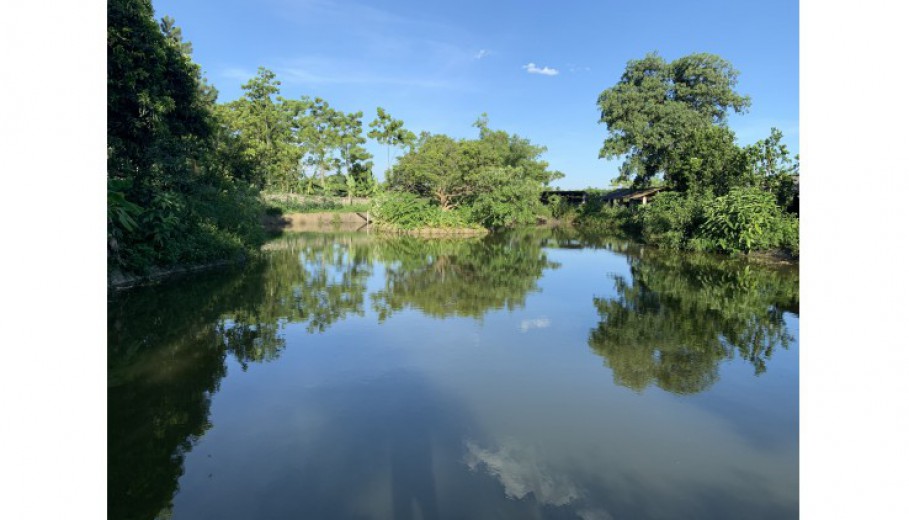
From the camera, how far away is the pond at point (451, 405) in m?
4.09

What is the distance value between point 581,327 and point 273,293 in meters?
7.94

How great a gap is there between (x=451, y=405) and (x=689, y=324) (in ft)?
19.8

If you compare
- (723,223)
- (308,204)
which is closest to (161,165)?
(723,223)

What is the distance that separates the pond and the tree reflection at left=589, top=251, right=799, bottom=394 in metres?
0.06

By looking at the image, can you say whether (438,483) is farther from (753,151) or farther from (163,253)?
(753,151)

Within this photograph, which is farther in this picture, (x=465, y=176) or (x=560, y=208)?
(x=560, y=208)

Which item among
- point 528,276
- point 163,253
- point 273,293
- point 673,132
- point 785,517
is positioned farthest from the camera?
point 673,132

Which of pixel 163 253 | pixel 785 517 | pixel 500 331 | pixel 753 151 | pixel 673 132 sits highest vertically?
pixel 673 132

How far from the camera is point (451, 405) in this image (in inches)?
231

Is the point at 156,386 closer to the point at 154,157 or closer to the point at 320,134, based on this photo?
the point at 154,157

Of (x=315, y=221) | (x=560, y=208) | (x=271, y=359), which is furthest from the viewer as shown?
(x=560, y=208)

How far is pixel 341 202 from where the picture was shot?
4394 cm

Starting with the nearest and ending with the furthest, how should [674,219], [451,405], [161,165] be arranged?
[451,405]
[161,165]
[674,219]

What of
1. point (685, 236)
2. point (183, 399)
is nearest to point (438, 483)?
point (183, 399)
